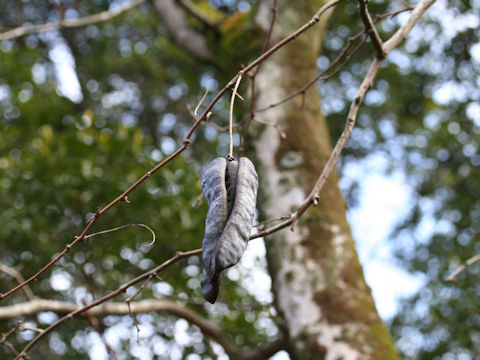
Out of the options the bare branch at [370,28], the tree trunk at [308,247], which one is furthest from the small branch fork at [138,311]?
the bare branch at [370,28]

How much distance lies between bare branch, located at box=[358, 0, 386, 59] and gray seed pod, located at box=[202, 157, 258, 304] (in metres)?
0.53

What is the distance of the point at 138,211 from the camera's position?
10.5 feet

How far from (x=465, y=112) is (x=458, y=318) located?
1985 millimetres

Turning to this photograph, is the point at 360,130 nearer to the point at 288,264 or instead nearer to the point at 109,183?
the point at 109,183

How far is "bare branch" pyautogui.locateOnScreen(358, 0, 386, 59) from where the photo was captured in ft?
3.55

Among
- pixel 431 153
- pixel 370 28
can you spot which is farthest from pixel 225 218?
pixel 431 153

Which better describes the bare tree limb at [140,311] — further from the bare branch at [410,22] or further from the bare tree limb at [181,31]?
the bare tree limb at [181,31]

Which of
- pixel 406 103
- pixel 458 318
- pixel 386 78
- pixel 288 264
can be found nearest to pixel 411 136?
pixel 406 103

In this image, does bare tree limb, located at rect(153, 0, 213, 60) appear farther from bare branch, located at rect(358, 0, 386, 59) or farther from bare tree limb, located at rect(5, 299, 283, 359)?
bare branch, located at rect(358, 0, 386, 59)

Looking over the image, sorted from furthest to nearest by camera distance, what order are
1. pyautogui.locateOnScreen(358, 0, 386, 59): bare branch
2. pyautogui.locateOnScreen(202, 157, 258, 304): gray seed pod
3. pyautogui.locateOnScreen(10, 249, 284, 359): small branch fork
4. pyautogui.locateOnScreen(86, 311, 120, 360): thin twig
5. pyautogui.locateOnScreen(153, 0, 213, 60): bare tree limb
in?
pyautogui.locateOnScreen(153, 0, 213, 60): bare tree limb
pyautogui.locateOnScreen(10, 249, 284, 359): small branch fork
pyautogui.locateOnScreen(86, 311, 120, 360): thin twig
pyautogui.locateOnScreen(358, 0, 386, 59): bare branch
pyautogui.locateOnScreen(202, 157, 258, 304): gray seed pod

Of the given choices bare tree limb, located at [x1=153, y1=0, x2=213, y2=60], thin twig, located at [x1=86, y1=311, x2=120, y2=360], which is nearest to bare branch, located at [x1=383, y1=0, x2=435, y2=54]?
thin twig, located at [x1=86, y1=311, x2=120, y2=360]

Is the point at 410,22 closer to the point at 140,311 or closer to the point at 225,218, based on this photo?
the point at 225,218

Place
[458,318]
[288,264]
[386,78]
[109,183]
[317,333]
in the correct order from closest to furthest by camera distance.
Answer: [317,333] → [288,264] → [109,183] → [458,318] → [386,78]

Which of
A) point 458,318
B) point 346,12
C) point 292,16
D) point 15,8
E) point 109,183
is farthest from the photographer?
point 15,8
